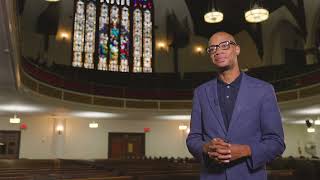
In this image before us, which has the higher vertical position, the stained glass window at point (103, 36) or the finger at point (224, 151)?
the stained glass window at point (103, 36)

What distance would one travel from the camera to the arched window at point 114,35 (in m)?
24.1

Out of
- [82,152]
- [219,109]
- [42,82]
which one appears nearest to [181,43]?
[82,152]

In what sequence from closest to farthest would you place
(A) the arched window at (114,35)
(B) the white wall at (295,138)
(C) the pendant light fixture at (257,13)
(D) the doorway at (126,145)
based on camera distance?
(C) the pendant light fixture at (257,13) → (D) the doorway at (126,145) → (A) the arched window at (114,35) → (B) the white wall at (295,138)

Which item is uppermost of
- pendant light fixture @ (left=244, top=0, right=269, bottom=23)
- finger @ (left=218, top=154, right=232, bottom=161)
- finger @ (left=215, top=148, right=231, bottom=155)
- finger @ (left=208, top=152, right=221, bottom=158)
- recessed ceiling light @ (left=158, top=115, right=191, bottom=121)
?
pendant light fixture @ (left=244, top=0, right=269, bottom=23)

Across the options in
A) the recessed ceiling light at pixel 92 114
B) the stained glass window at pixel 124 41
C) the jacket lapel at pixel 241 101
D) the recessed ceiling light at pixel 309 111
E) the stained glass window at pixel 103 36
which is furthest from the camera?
the stained glass window at pixel 124 41

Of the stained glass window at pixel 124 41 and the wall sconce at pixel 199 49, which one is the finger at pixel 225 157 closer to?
the stained glass window at pixel 124 41

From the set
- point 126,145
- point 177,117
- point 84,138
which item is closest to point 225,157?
point 177,117

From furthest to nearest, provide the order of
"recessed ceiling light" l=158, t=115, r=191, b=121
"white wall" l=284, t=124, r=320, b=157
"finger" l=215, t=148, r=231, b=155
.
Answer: "white wall" l=284, t=124, r=320, b=157 < "recessed ceiling light" l=158, t=115, r=191, b=121 < "finger" l=215, t=148, r=231, b=155

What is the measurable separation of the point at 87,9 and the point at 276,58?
1415cm

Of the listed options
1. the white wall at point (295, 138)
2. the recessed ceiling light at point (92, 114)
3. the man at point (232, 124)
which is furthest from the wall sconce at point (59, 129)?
the man at point (232, 124)

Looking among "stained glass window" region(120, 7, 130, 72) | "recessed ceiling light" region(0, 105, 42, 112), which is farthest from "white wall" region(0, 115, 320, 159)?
"stained glass window" region(120, 7, 130, 72)

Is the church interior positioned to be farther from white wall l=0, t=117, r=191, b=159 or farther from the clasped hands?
the clasped hands

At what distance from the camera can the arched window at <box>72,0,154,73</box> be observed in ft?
78.9

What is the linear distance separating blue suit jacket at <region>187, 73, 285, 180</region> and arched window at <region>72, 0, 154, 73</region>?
22.4 m
